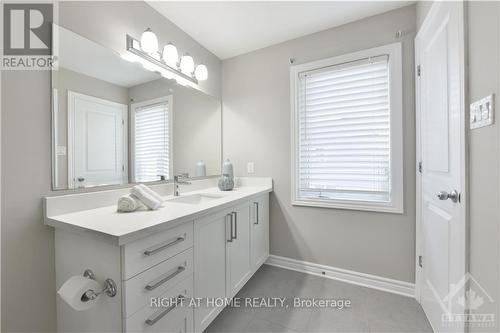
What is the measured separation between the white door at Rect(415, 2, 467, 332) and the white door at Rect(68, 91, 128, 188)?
195cm

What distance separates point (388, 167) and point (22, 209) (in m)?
2.43

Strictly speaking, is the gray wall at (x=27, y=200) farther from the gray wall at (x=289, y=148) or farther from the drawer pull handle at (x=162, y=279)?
the gray wall at (x=289, y=148)

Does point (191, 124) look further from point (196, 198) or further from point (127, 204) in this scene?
point (127, 204)

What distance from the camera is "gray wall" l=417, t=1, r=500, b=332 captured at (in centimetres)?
80

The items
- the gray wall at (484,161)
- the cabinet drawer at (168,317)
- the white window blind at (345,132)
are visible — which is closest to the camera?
the gray wall at (484,161)

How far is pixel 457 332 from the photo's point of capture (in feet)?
3.51

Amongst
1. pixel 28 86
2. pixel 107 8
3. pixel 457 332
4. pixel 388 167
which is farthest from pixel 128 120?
pixel 457 332

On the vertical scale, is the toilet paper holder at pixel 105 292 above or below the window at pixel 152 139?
below

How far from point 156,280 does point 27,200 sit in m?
0.76

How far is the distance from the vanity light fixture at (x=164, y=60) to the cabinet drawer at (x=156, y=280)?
4.59ft

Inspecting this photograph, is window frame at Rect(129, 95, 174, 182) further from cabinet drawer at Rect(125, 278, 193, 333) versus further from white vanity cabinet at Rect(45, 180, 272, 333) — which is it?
cabinet drawer at Rect(125, 278, 193, 333)

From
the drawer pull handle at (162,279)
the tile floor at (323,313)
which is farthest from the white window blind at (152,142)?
the tile floor at (323,313)

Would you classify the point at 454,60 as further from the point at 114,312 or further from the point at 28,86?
the point at 28,86

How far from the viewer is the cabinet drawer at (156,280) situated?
0.87 meters
